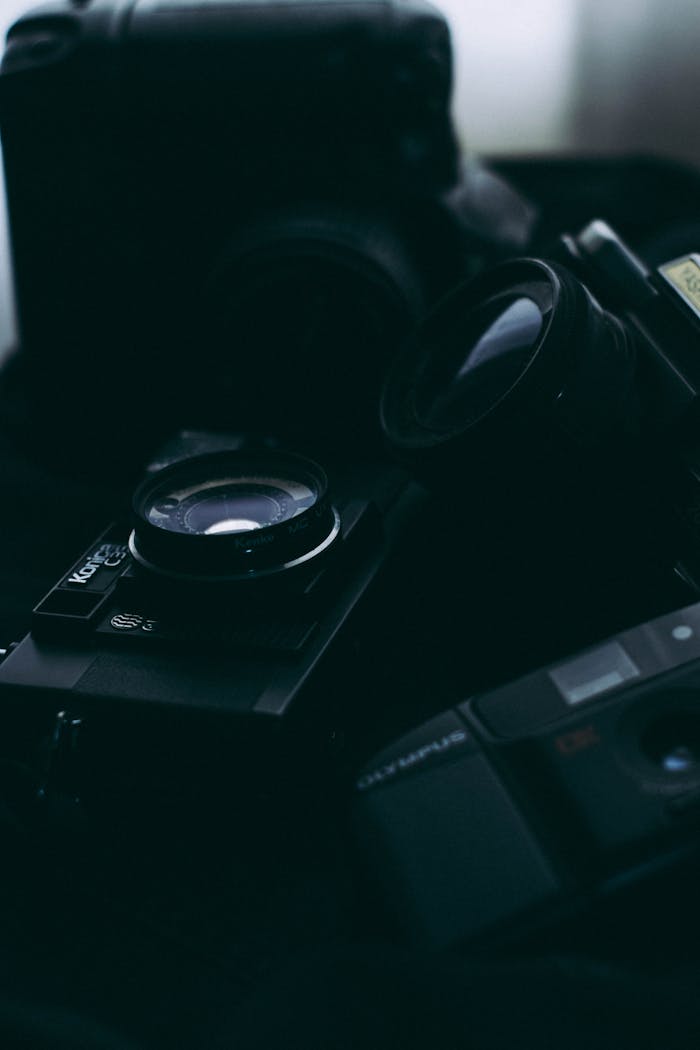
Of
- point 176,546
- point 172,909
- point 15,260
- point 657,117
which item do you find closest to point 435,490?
point 176,546

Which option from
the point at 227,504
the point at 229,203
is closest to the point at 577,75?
the point at 229,203

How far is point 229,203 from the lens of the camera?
0.88 metres

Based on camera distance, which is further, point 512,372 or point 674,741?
point 512,372

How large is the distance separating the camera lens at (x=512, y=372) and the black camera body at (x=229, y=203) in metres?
0.09

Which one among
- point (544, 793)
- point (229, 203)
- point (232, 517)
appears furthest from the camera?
point (229, 203)

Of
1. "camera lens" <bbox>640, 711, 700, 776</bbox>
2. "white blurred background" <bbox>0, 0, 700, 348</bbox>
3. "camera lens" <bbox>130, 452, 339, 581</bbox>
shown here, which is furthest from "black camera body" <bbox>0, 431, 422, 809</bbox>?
"white blurred background" <bbox>0, 0, 700, 348</bbox>

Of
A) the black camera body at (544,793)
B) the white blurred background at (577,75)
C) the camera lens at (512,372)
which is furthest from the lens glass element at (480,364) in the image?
the white blurred background at (577,75)

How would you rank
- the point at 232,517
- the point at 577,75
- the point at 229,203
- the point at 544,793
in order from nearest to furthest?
the point at 544,793 → the point at 232,517 → the point at 229,203 → the point at 577,75

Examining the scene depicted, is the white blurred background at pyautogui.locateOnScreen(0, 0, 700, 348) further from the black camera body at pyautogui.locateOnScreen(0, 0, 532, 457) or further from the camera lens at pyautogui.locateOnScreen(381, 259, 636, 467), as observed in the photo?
the camera lens at pyautogui.locateOnScreen(381, 259, 636, 467)

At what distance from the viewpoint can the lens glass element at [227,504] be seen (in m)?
0.60

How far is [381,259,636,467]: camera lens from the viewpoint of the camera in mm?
584

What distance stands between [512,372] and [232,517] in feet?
0.57

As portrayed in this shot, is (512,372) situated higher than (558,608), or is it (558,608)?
(512,372)

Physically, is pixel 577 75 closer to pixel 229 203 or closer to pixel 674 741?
pixel 229 203
